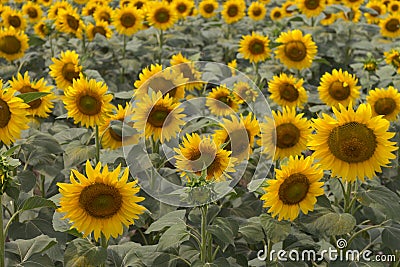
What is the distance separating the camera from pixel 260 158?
8.93ft

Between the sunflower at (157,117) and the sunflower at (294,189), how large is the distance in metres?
0.65

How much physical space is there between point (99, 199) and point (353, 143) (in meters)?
0.94

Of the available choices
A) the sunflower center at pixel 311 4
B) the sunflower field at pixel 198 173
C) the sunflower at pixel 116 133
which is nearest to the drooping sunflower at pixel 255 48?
the sunflower field at pixel 198 173

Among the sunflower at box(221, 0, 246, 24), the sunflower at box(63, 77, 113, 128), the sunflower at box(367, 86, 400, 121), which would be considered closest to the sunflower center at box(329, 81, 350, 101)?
the sunflower at box(367, 86, 400, 121)

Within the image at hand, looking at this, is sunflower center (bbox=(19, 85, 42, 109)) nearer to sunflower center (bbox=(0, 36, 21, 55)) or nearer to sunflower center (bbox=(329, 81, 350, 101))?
sunflower center (bbox=(0, 36, 21, 55))

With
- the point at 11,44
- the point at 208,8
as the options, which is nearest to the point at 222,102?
the point at 11,44

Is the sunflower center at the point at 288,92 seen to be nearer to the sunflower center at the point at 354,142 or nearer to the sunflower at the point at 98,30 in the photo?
the sunflower center at the point at 354,142

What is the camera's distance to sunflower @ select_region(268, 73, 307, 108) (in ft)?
10.8

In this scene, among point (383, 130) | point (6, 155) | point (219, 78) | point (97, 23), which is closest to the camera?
point (6, 155)

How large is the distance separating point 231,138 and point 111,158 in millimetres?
577

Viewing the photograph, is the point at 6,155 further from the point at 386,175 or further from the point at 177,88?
the point at 386,175

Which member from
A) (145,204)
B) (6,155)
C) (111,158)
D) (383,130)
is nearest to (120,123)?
(111,158)

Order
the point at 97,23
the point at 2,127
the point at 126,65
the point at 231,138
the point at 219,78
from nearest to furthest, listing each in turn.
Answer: the point at 2,127 < the point at 231,138 < the point at 219,78 < the point at 126,65 < the point at 97,23

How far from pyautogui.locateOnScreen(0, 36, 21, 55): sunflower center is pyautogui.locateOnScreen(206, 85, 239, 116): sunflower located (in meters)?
1.56
